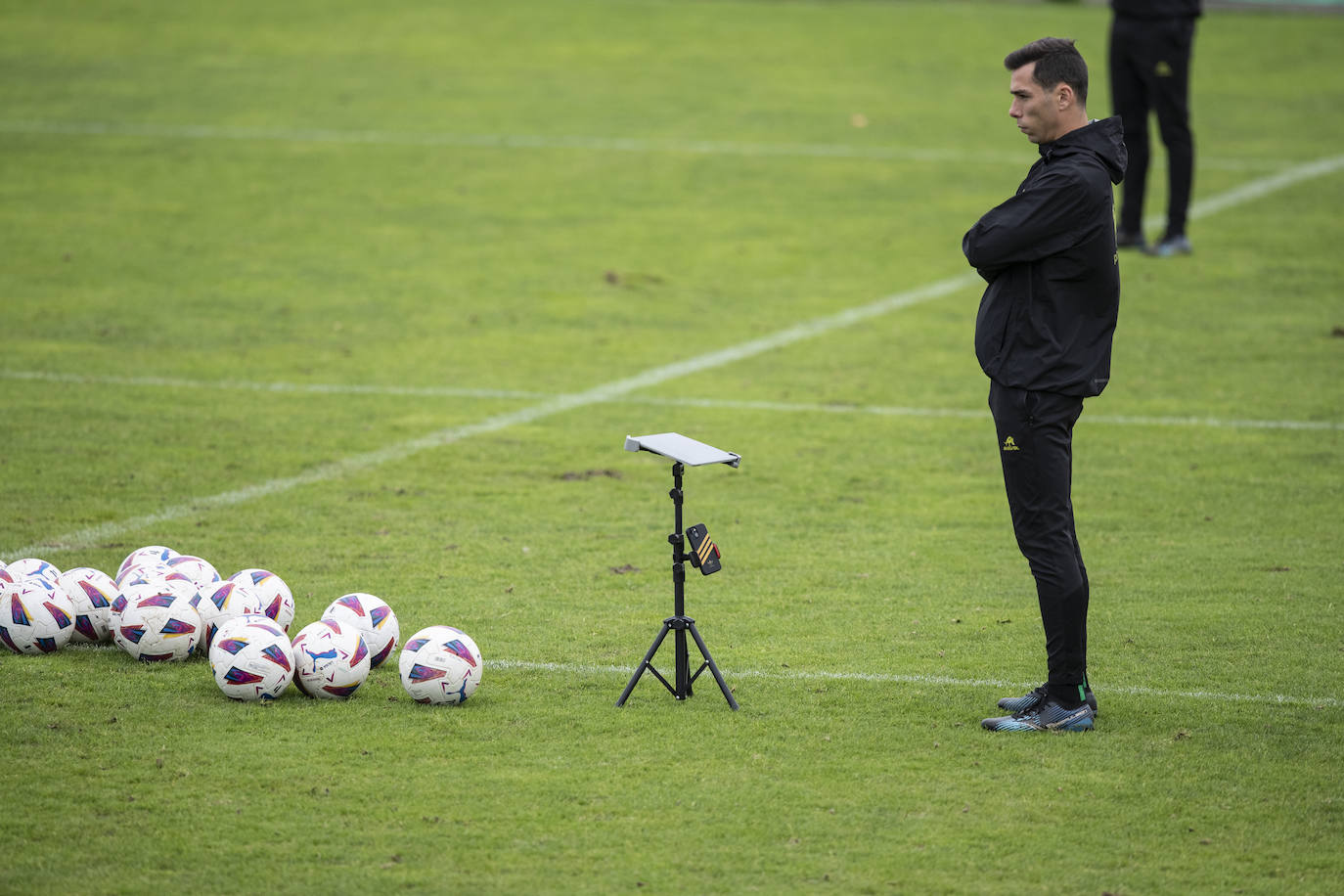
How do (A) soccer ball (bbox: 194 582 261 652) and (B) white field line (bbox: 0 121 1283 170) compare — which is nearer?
(A) soccer ball (bbox: 194 582 261 652)

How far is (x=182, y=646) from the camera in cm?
675

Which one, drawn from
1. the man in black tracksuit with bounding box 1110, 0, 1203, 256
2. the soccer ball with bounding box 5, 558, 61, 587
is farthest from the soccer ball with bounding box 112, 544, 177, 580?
the man in black tracksuit with bounding box 1110, 0, 1203, 256

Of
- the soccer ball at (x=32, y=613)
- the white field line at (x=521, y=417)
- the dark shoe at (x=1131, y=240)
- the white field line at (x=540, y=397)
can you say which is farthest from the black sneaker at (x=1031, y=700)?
the dark shoe at (x=1131, y=240)

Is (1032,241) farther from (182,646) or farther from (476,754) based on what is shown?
(182,646)

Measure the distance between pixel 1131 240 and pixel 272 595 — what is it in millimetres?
12095

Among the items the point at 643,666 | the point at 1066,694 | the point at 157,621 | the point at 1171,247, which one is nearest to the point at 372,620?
the point at 157,621

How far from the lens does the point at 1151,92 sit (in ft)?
51.2

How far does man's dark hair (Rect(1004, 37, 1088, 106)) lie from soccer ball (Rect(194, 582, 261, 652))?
3.89 m

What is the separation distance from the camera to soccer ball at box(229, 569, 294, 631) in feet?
22.7

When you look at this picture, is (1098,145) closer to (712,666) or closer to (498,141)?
(712,666)

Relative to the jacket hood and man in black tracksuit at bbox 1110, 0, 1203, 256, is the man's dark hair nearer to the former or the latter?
the jacket hood

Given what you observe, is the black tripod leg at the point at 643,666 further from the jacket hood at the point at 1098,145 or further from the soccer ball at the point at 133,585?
the jacket hood at the point at 1098,145

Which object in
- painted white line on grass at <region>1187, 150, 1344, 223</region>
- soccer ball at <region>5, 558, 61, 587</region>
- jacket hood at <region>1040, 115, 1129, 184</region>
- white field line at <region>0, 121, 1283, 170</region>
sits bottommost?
soccer ball at <region>5, 558, 61, 587</region>

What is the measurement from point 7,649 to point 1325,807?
212 inches
